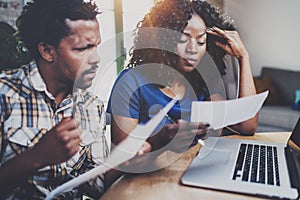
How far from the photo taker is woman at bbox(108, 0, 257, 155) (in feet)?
3.58

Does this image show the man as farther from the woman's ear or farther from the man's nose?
the man's nose

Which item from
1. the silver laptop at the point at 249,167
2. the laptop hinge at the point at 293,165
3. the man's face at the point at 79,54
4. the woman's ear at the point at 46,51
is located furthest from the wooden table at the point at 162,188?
the woman's ear at the point at 46,51

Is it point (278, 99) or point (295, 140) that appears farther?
point (278, 99)

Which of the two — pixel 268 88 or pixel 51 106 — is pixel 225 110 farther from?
pixel 51 106

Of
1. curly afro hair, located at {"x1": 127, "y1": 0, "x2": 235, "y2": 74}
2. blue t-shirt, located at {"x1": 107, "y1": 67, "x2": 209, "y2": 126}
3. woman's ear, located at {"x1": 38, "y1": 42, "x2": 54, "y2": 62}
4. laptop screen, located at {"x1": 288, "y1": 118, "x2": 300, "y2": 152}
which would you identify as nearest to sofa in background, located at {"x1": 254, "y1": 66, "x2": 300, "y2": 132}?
laptop screen, located at {"x1": 288, "y1": 118, "x2": 300, "y2": 152}

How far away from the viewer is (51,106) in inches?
36.1

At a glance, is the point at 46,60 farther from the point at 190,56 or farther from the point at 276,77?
the point at 276,77

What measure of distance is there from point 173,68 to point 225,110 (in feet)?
1.00

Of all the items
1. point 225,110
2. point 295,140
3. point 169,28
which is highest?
point 169,28

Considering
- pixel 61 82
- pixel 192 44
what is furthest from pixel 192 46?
pixel 61 82

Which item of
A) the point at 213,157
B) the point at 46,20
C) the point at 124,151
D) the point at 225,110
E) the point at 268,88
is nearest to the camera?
the point at 46,20

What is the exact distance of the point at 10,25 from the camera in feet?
2.79

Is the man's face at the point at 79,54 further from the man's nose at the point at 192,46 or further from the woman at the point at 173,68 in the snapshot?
the man's nose at the point at 192,46

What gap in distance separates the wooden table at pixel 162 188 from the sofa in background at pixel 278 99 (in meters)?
0.53
